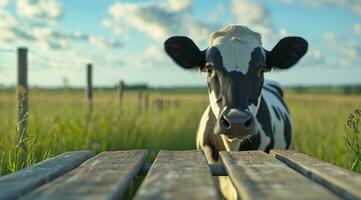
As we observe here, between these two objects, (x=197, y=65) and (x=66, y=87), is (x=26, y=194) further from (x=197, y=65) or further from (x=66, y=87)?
(x=66, y=87)

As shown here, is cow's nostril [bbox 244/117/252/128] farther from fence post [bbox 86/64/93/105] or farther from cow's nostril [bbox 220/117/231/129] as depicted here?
fence post [bbox 86/64/93/105]

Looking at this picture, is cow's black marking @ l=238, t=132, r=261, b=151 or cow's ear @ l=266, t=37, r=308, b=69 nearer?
cow's black marking @ l=238, t=132, r=261, b=151

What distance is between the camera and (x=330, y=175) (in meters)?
2.28

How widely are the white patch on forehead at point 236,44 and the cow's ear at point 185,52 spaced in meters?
0.22

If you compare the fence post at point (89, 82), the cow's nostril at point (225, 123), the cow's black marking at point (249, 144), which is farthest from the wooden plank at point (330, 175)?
the fence post at point (89, 82)

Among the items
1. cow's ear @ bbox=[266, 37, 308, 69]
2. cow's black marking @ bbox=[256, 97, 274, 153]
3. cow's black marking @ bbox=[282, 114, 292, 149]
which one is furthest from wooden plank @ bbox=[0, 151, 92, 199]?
cow's black marking @ bbox=[282, 114, 292, 149]

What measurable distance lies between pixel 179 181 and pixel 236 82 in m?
2.78

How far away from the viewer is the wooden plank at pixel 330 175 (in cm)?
193

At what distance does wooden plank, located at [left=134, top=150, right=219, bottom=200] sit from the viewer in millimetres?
1840

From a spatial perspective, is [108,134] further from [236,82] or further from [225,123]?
[225,123]

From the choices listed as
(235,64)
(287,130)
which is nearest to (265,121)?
(235,64)

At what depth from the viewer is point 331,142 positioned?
26.9 feet

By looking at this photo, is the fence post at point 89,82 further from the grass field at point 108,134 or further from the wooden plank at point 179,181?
the wooden plank at point 179,181

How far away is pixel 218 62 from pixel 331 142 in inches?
151
